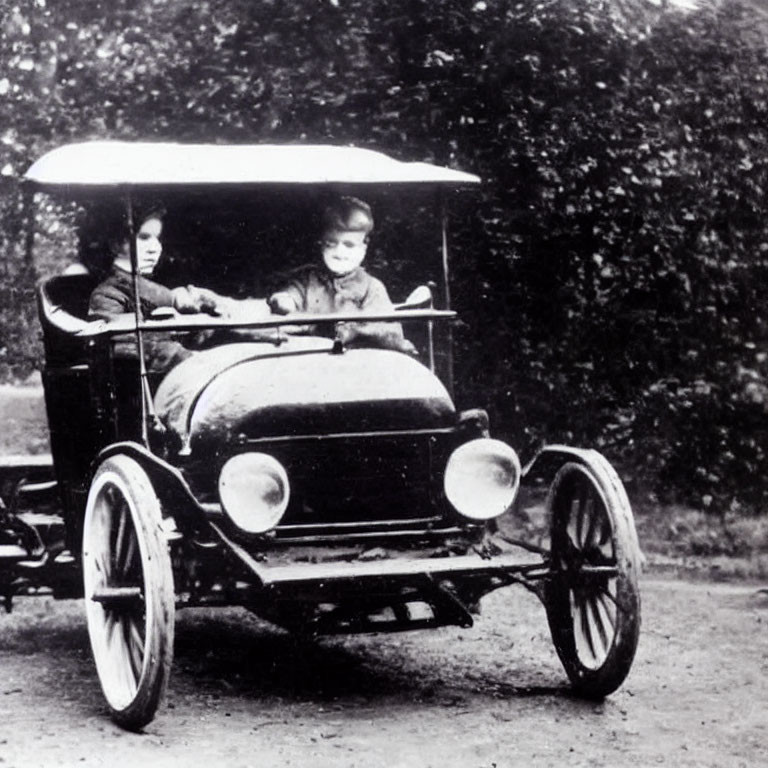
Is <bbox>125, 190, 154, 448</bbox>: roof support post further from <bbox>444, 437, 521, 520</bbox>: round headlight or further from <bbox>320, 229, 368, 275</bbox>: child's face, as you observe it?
<bbox>444, 437, 521, 520</bbox>: round headlight

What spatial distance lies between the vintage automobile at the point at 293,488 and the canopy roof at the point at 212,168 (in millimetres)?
16

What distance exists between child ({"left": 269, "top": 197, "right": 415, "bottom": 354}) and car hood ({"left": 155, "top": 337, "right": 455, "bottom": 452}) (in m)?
0.64

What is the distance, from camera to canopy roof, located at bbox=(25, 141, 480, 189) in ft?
19.4

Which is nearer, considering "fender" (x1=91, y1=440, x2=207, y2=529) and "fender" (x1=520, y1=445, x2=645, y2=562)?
"fender" (x1=91, y1=440, x2=207, y2=529)

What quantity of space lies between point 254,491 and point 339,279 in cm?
166

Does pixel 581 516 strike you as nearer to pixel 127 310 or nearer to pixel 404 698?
pixel 404 698

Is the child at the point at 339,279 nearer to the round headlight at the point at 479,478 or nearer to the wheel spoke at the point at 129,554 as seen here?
the round headlight at the point at 479,478

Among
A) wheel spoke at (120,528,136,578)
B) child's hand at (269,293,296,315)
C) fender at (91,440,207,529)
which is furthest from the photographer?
child's hand at (269,293,296,315)

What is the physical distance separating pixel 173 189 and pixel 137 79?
→ 373 centimetres

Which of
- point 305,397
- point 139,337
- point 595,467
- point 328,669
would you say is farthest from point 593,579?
point 139,337

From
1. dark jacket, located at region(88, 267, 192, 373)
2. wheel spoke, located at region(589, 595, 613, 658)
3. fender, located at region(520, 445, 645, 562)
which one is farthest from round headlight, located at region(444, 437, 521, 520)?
dark jacket, located at region(88, 267, 192, 373)

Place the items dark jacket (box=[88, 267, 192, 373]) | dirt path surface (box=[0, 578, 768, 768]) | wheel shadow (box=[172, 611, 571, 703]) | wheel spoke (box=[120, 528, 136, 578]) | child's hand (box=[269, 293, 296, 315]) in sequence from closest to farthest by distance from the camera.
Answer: dirt path surface (box=[0, 578, 768, 768]) < wheel spoke (box=[120, 528, 136, 578]) < wheel shadow (box=[172, 611, 571, 703]) < dark jacket (box=[88, 267, 192, 373]) < child's hand (box=[269, 293, 296, 315])

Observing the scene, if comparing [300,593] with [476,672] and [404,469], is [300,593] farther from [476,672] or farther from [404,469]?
[476,672]

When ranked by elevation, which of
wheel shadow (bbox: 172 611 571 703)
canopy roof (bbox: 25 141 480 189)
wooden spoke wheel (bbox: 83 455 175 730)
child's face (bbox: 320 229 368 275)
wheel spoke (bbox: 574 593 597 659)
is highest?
canopy roof (bbox: 25 141 480 189)
